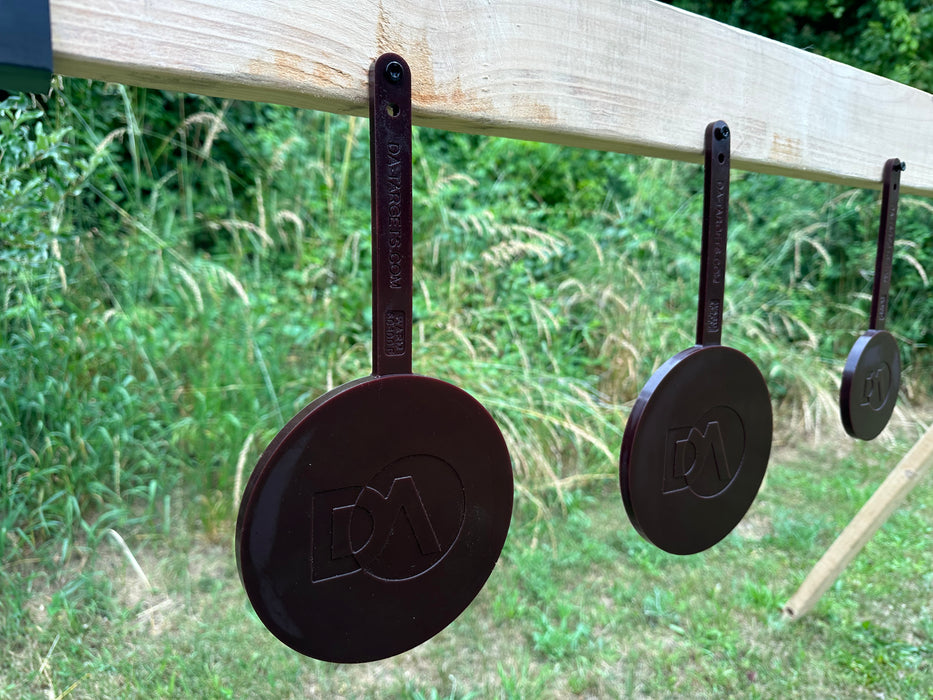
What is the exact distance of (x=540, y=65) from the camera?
2.59ft

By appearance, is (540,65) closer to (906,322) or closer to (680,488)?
(680,488)

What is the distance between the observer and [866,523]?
218cm

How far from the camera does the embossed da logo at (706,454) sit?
97cm

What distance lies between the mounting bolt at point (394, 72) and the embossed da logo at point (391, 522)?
0.39 m

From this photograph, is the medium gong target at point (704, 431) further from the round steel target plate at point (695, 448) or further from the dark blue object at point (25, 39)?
the dark blue object at point (25, 39)

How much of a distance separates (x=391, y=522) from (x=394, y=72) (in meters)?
0.46

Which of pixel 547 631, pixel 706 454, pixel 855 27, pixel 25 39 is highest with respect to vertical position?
pixel 855 27

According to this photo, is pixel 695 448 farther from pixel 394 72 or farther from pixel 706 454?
pixel 394 72

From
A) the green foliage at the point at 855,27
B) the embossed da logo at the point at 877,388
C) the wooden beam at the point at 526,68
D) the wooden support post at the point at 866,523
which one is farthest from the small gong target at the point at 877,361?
the green foliage at the point at 855,27

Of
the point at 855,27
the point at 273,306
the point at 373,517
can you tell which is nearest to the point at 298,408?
the point at 273,306

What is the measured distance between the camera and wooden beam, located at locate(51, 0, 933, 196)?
1.84ft

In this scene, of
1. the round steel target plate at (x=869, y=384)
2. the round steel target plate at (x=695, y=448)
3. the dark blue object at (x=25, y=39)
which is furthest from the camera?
the round steel target plate at (x=869, y=384)

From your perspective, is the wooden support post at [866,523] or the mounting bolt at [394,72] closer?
the mounting bolt at [394,72]

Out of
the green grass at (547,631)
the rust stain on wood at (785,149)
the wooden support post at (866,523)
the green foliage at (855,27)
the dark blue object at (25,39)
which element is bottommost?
the green grass at (547,631)
